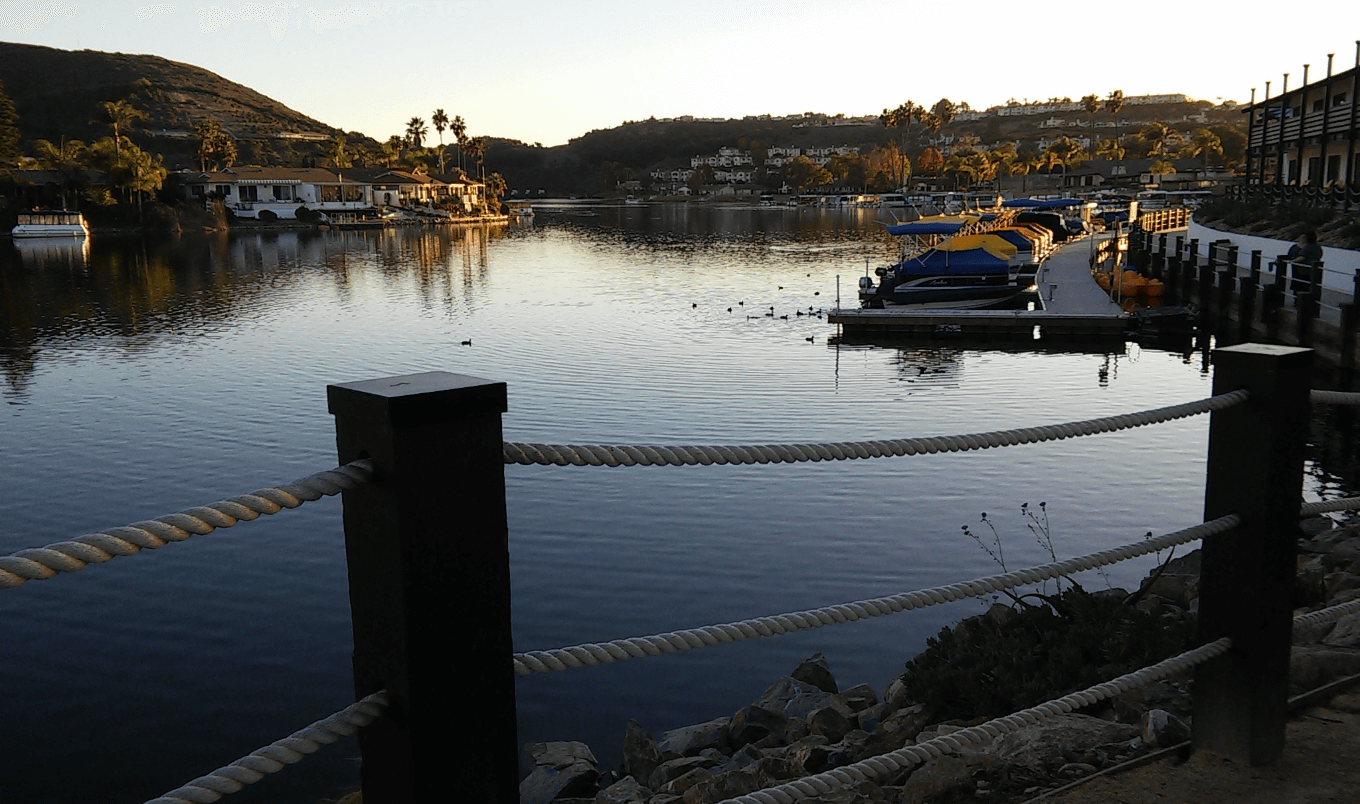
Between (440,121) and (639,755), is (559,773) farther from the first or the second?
(440,121)

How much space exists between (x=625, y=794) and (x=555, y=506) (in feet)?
27.1

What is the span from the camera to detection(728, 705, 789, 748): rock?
748 cm

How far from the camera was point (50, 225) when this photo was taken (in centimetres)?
8131

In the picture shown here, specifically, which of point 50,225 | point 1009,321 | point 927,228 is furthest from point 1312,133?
point 50,225

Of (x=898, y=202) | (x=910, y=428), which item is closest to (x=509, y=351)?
(x=910, y=428)

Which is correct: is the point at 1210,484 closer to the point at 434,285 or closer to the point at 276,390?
the point at 276,390

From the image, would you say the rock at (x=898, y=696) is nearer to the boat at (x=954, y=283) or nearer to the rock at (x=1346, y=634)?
the rock at (x=1346, y=634)

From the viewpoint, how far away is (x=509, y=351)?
29.2 meters

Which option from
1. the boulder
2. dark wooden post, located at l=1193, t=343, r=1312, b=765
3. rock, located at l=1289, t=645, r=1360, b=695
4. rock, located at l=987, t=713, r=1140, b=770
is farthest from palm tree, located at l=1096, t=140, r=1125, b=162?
dark wooden post, located at l=1193, t=343, r=1312, b=765

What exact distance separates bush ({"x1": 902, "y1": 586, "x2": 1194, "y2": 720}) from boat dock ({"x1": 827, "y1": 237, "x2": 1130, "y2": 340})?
903 inches

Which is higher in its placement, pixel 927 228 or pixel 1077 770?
pixel 927 228

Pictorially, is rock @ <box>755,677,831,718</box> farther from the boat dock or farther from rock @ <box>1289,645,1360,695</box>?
the boat dock

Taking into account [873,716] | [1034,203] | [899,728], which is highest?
[1034,203]

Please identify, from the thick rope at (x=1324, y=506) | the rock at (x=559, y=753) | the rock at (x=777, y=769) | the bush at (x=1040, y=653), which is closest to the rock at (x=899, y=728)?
the bush at (x=1040, y=653)
